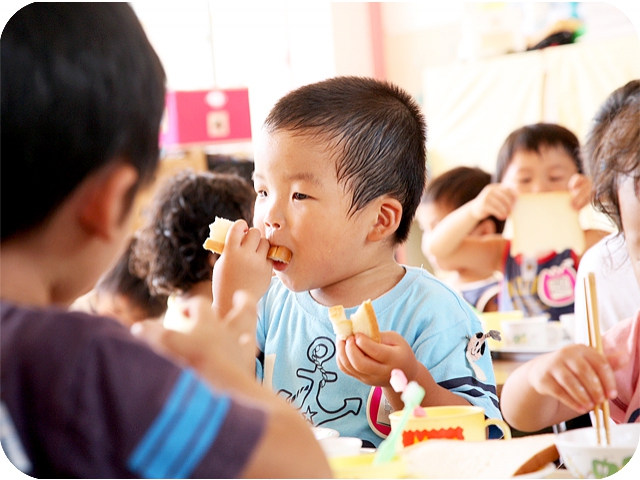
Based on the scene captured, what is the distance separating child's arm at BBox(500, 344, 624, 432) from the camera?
2.52ft

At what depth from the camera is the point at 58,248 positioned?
580 millimetres

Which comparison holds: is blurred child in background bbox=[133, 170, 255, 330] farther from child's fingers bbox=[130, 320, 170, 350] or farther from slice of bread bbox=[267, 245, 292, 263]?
child's fingers bbox=[130, 320, 170, 350]

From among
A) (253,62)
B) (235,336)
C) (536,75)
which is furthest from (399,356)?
(253,62)

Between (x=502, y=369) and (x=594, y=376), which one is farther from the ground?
(x=594, y=376)

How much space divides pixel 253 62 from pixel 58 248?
484 centimetres

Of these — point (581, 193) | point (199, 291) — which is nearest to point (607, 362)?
point (199, 291)

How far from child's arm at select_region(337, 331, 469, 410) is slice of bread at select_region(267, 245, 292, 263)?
24 centimetres

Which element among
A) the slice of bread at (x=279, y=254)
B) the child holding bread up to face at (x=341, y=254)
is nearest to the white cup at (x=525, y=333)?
the child holding bread up to face at (x=341, y=254)

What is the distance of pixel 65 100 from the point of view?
544 mm

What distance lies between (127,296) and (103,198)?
5.87ft

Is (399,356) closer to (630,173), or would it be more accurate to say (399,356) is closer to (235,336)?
(235,336)

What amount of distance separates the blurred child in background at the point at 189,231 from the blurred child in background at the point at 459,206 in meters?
1.42

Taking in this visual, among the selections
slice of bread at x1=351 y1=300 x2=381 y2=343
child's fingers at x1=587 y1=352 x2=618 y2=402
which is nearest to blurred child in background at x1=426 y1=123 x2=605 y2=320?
slice of bread at x1=351 y1=300 x2=381 y2=343

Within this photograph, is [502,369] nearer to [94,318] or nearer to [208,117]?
[94,318]
